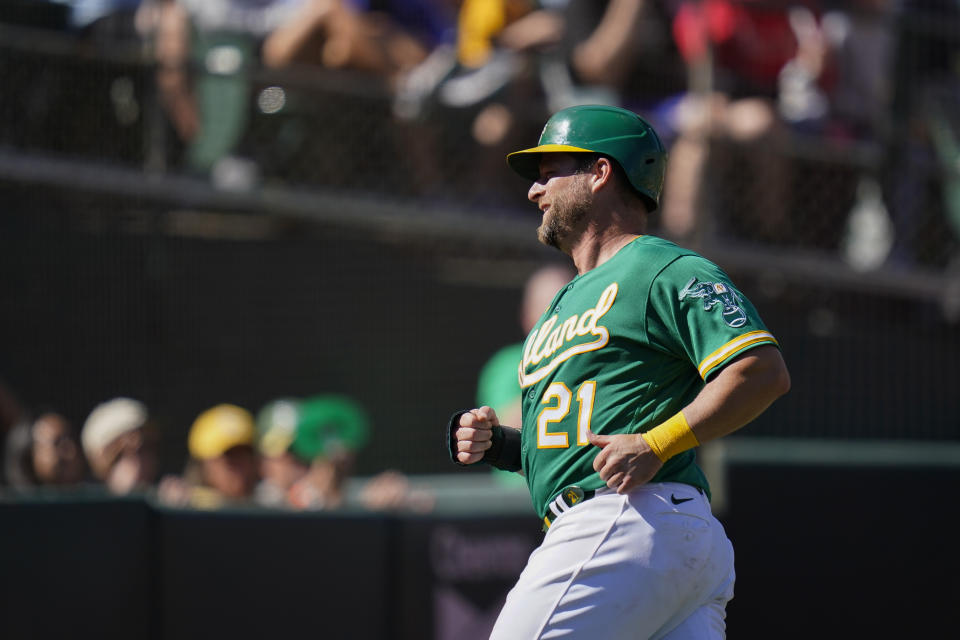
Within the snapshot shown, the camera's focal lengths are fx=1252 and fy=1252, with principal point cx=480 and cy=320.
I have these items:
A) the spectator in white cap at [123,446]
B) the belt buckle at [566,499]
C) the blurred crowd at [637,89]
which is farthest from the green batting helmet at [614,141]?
the blurred crowd at [637,89]

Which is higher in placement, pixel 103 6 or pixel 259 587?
pixel 103 6

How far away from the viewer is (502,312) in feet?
26.1

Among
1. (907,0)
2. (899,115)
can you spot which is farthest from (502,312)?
(907,0)

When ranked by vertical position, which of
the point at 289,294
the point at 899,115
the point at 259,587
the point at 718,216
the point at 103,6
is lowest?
the point at 259,587

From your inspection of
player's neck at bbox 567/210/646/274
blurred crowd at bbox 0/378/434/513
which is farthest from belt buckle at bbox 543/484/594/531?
blurred crowd at bbox 0/378/434/513

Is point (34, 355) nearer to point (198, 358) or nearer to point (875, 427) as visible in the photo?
point (198, 358)

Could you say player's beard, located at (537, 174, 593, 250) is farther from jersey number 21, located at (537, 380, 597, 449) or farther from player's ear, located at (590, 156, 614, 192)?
jersey number 21, located at (537, 380, 597, 449)

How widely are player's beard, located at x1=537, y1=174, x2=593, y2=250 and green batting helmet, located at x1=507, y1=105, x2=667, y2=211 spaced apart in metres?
0.10

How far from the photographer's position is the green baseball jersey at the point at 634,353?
292 cm

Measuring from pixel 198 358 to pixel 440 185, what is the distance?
5.97 feet

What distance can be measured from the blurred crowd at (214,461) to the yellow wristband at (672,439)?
10.0 ft

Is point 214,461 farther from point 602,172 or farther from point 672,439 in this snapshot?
point 672,439

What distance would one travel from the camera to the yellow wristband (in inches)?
112

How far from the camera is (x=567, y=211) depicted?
3.26 metres
